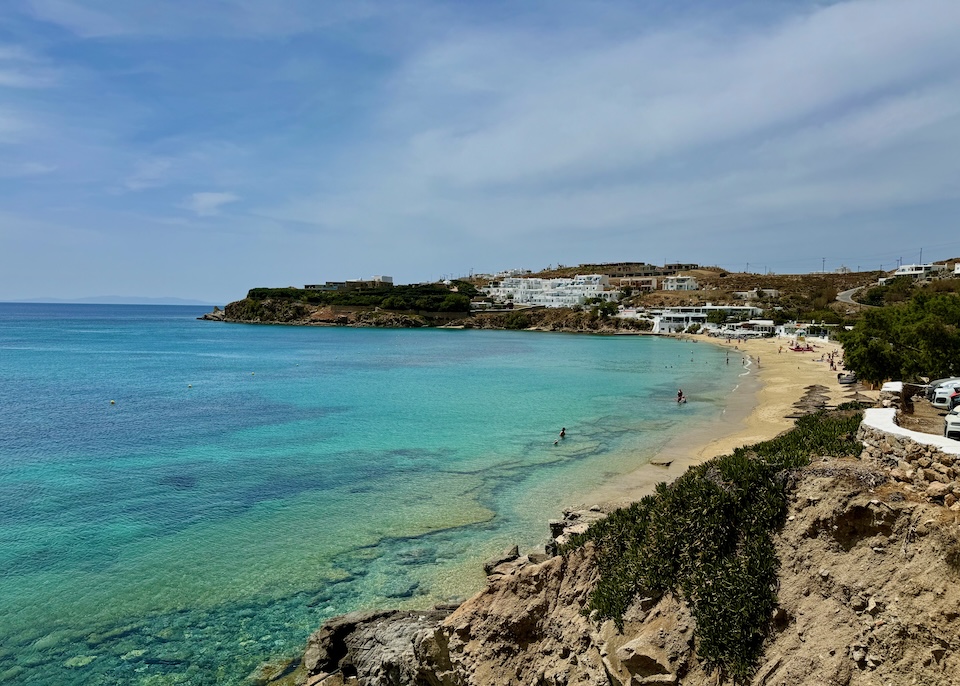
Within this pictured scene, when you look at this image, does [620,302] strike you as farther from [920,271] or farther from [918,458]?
[918,458]

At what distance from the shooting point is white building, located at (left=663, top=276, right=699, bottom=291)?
554 feet

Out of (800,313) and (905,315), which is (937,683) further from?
(800,313)

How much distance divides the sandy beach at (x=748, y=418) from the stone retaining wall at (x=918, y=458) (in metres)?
10.4

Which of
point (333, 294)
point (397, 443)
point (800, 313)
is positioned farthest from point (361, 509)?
point (333, 294)

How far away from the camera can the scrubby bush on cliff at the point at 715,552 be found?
6.61m

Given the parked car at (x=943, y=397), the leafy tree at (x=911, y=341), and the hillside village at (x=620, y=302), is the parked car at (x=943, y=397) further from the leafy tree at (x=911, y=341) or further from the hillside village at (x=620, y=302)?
the hillside village at (x=620, y=302)

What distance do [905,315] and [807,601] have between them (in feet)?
96.9

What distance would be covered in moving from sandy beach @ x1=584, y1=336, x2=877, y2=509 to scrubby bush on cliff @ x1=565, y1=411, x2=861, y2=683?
33.2 ft

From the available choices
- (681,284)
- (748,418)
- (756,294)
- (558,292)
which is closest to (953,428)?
(748,418)

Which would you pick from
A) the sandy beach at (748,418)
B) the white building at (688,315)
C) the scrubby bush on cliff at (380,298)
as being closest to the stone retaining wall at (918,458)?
the sandy beach at (748,418)

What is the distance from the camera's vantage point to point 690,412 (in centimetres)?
3772

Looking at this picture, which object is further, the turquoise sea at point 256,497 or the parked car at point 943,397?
the parked car at point 943,397

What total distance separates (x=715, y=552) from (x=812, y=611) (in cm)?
123

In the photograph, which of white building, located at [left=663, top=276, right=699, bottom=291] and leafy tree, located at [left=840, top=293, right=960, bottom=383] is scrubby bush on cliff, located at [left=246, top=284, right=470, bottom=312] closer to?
white building, located at [left=663, top=276, right=699, bottom=291]
